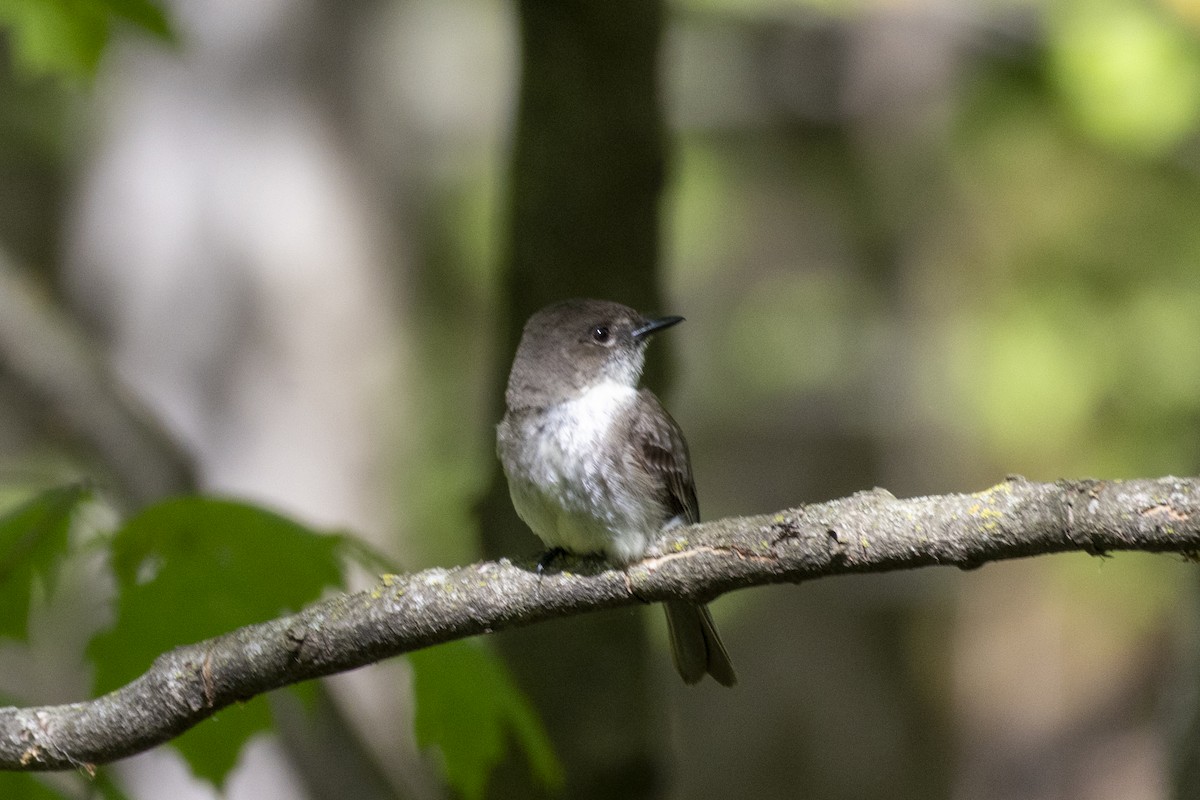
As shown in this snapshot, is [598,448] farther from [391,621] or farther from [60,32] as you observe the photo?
[60,32]

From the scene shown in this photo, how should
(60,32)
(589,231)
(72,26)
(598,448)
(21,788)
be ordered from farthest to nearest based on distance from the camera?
(589,231) → (598,448) → (60,32) → (72,26) → (21,788)

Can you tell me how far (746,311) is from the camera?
1222 centimetres

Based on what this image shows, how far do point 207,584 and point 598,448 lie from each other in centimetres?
121

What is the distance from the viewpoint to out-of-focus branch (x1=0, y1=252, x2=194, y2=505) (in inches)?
193

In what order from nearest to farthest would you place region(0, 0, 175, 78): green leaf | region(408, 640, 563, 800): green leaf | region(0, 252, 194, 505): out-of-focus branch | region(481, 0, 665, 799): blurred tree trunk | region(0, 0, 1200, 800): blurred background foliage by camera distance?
region(408, 640, 563, 800): green leaf → region(0, 0, 175, 78): green leaf → region(481, 0, 665, 799): blurred tree trunk → region(0, 252, 194, 505): out-of-focus branch → region(0, 0, 1200, 800): blurred background foliage

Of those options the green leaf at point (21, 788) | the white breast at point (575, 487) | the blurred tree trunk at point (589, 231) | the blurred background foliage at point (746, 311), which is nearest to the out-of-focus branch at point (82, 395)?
the blurred background foliage at point (746, 311)

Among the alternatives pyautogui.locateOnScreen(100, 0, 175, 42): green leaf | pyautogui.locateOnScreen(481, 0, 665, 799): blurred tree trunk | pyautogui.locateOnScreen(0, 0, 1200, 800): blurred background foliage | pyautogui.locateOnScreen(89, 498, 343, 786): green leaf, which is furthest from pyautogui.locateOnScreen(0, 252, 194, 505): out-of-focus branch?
pyautogui.locateOnScreen(100, 0, 175, 42): green leaf

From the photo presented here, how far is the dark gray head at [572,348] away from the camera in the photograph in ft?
13.3

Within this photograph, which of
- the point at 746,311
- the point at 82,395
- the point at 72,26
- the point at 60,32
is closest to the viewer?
the point at 72,26

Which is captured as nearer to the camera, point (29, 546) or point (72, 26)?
point (29, 546)

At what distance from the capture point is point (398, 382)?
7965 millimetres

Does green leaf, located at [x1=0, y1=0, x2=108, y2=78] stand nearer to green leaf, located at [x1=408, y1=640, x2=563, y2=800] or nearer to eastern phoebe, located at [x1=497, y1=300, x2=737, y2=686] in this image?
eastern phoebe, located at [x1=497, y1=300, x2=737, y2=686]

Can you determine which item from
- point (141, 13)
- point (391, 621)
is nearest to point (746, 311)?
point (141, 13)

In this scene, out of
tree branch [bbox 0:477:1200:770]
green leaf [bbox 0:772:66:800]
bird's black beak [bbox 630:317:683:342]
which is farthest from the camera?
bird's black beak [bbox 630:317:683:342]
